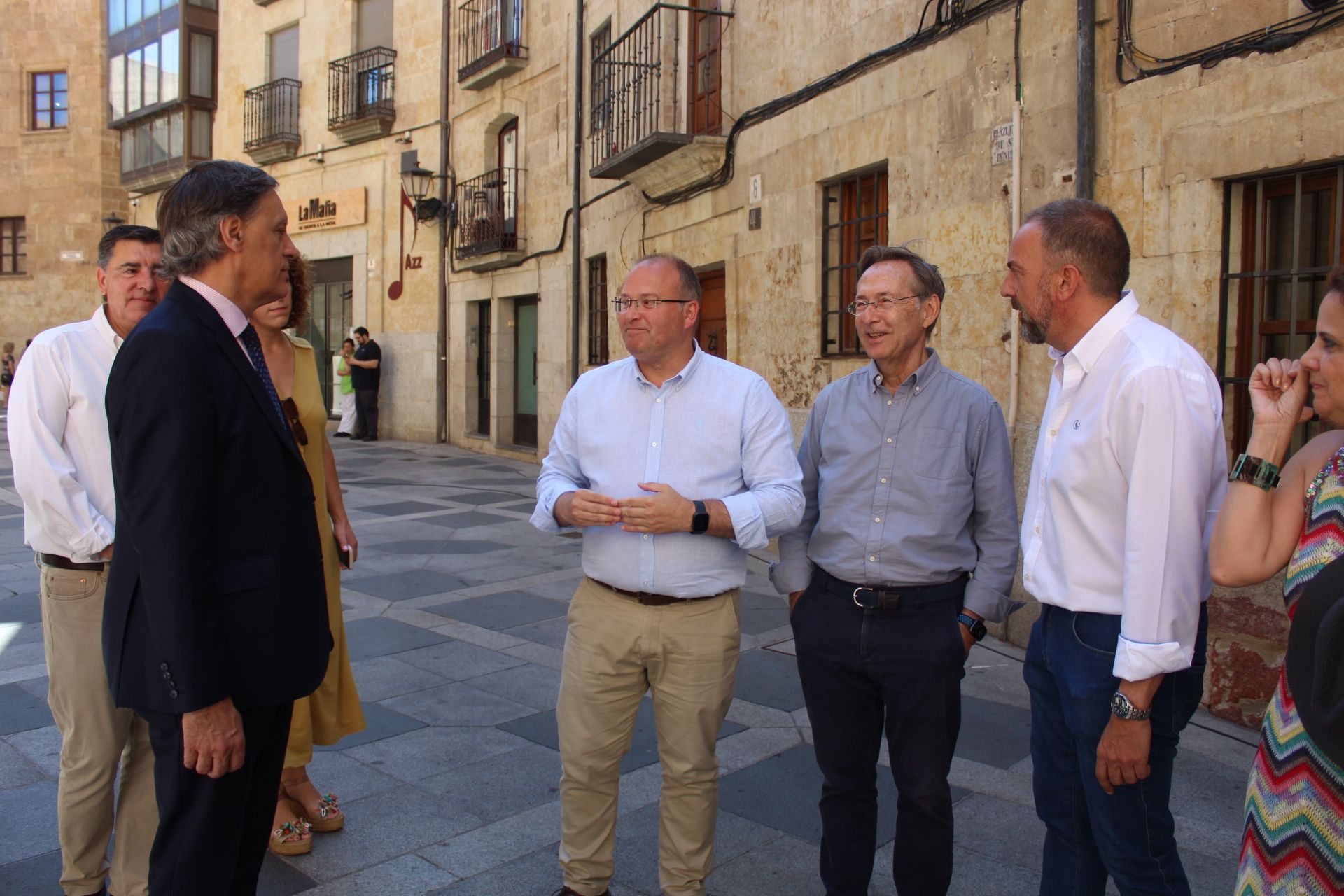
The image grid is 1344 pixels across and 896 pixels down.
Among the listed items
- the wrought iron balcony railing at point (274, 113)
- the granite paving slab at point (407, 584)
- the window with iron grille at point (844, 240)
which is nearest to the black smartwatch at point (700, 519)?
the granite paving slab at point (407, 584)

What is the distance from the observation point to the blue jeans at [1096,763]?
2184 mm

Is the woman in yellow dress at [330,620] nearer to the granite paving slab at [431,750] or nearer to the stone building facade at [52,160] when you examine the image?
the granite paving slab at [431,750]

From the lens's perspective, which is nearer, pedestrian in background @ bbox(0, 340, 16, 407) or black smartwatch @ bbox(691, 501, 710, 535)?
black smartwatch @ bbox(691, 501, 710, 535)

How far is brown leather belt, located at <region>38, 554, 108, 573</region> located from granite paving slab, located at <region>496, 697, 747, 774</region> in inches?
70.6

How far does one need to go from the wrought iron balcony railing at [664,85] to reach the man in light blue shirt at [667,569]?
22.9ft

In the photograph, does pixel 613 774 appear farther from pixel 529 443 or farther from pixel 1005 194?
pixel 529 443

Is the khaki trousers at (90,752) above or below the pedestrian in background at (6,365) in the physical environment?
below

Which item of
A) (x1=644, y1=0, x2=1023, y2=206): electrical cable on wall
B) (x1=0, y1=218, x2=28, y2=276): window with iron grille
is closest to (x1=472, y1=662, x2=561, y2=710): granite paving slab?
(x1=644, y1=0, x2=1023, y2=206): electrical cable on wall

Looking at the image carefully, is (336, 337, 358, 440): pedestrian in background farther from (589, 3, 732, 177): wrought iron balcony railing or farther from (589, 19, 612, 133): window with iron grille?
(589, 3, 732, 177): wrought iron balcony railing

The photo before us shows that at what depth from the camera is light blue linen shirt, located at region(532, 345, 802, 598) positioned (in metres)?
2.79

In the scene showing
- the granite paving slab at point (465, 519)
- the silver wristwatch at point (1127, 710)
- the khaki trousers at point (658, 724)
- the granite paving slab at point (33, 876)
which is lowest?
the granite paving slab at point (33, 876)

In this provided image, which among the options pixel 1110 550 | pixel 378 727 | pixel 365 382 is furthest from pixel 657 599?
pixel 365 382

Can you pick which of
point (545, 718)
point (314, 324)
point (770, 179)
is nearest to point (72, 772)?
point (545, 718)

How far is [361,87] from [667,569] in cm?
1768
